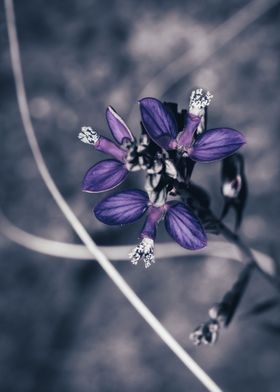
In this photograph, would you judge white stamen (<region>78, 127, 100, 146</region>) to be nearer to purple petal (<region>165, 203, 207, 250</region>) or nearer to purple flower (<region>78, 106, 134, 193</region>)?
purple flower (<region>78, 106, 134, 193</region>)

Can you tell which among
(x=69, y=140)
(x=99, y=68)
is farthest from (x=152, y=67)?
(x=69, y=140)

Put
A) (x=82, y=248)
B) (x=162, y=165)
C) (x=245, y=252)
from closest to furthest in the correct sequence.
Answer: (x=162, y=165) → (x=245, y=252) → (x=82, y=248)

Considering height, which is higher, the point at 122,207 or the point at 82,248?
the point at 122,207

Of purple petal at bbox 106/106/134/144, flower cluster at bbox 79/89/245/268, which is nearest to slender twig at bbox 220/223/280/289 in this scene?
flower cluster at bbox 79/89/245/268

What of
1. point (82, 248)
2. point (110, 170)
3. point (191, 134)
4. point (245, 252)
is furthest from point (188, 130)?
point (82, 248)

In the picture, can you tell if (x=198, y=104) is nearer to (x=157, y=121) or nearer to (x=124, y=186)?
(x=157, y=121)

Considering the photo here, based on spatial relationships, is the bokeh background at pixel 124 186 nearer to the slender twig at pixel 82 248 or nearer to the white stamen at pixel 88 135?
the slender twig at pixel 82 248

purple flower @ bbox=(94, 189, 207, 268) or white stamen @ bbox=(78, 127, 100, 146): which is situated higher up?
white stamen @ bbox=(78, 127, 100, 146)
